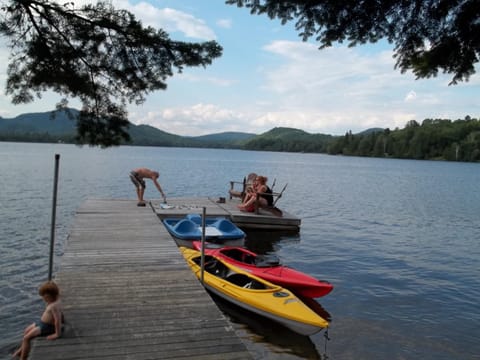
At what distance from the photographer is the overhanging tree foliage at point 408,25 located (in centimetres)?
414

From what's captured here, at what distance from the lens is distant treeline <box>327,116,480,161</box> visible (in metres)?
131

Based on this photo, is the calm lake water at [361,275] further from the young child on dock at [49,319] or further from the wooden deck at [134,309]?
the young child on dock at [49,319]

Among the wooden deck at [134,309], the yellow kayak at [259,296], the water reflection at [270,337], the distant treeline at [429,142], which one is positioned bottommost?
the water reflection at [270,337]

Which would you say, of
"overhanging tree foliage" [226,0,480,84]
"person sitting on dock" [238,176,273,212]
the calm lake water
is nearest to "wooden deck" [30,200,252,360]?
the calm lake water

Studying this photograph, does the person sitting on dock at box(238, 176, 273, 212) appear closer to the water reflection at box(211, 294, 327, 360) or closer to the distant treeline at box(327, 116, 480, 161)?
the water reflection at box(211, 294, 327, 360)

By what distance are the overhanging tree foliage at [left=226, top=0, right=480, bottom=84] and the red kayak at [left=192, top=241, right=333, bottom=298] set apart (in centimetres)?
573

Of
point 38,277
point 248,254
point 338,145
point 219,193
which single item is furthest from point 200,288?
point 338,145

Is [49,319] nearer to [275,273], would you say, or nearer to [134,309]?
[134,309]

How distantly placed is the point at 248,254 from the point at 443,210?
2319 centimetres

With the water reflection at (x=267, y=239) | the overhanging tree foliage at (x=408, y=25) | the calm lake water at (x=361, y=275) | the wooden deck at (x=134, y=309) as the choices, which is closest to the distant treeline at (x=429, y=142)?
the calm lake water at (x=361, y=275)

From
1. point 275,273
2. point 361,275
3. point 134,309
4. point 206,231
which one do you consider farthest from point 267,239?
point 134,309

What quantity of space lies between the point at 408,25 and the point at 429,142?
489ft

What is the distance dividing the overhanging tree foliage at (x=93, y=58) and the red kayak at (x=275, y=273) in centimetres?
522

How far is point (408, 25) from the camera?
14.7 feet
